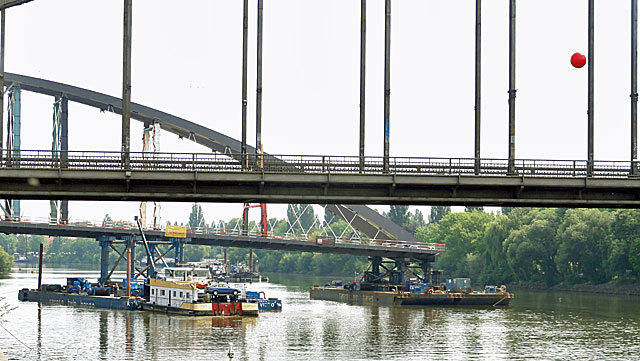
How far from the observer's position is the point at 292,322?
83000 millimetres

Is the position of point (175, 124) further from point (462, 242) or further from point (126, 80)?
point (126, 80)

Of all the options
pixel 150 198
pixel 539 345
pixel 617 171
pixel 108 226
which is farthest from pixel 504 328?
pixel 108 226

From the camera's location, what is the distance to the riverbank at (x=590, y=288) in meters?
124

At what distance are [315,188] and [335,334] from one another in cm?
2791

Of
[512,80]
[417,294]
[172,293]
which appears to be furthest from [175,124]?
[512,80]

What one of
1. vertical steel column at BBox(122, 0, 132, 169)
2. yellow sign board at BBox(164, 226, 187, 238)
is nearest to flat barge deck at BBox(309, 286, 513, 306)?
yellow sign board at BBox(164, 226, 187, 238)

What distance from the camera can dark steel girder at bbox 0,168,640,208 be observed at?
45750mm

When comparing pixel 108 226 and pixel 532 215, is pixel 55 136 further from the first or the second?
pixel 532 215

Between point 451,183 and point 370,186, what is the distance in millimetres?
4255

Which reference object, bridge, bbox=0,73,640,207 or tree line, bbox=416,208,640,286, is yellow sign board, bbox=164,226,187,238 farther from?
bridge, bbox=0,73,640,207

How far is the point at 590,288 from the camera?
→ 132 metres

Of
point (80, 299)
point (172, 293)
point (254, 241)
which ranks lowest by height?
point (80, 299)

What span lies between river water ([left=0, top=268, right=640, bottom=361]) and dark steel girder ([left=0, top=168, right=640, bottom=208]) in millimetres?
14171

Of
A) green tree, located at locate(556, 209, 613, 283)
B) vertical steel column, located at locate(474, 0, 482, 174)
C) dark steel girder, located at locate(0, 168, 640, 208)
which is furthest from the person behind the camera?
green tree, located at locate(556, 209, 613, 283)
